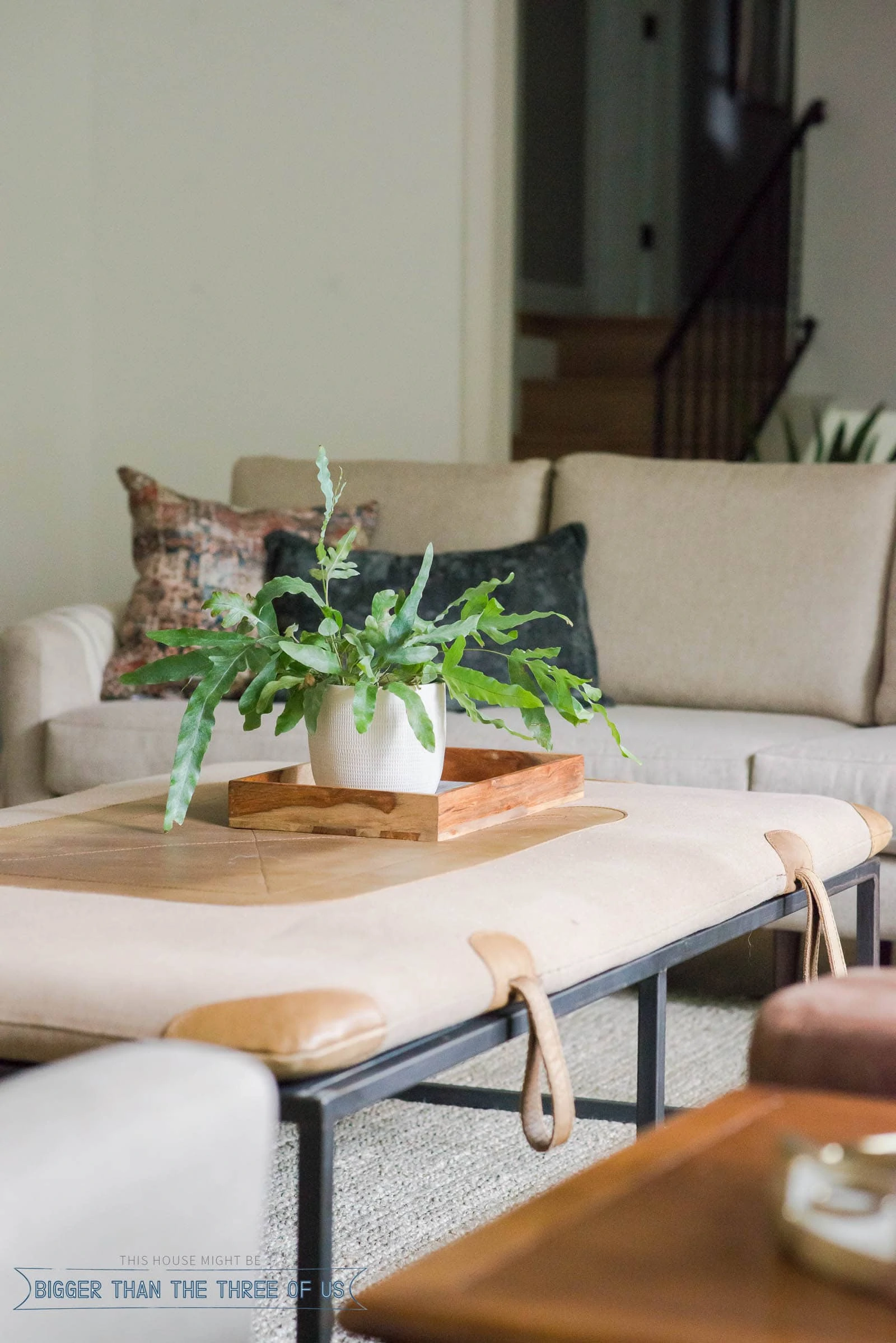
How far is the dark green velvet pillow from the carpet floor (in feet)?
2.61

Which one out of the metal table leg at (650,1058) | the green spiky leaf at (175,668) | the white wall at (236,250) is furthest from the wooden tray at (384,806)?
the white wall at (236,250)

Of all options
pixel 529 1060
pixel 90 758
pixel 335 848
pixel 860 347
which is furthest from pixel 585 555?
pixel 860 347

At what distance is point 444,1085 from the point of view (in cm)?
197

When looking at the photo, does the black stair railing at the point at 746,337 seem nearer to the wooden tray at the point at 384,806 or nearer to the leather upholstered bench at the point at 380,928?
the wooden tray at the point at 384,806

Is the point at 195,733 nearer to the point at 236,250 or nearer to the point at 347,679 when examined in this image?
the point at 347,679

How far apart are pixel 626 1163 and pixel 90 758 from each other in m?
2.46

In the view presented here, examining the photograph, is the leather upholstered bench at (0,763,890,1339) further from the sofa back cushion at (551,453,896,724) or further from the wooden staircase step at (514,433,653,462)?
the wooden staircase step at (514,433,653,462)

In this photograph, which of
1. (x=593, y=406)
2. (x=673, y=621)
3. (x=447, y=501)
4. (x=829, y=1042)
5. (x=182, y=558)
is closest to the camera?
(x=829, y=1042)

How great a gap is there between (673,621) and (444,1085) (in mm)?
1589

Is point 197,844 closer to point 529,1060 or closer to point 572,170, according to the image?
point 529,1060

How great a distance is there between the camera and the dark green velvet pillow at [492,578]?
10.7 ft

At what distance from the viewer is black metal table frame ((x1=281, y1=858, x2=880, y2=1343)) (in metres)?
1.16

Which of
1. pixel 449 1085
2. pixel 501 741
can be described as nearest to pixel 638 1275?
pixel 449 1085

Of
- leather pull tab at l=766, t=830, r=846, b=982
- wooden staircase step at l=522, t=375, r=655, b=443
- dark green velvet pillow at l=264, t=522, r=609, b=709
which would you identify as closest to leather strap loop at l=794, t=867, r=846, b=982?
leather pull tab at l=766, t=830, r=846, b=982
